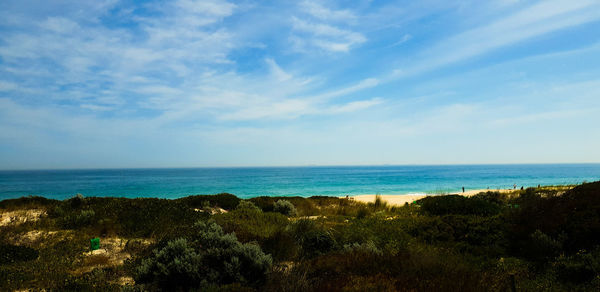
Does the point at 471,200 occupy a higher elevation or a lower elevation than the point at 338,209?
higher

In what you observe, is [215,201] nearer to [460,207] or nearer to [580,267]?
[460,207]

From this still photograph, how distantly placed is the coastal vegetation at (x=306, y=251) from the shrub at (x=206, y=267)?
0.07 ft

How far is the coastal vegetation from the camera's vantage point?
18.2 ft

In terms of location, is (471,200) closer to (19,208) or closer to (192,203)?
(192,203)

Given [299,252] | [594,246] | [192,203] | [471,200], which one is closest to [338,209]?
[471,200]

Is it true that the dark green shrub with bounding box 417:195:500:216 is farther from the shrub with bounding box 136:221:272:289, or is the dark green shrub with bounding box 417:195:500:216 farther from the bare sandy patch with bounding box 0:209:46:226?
the bare sandy patch with bounding box 0:209:46:226

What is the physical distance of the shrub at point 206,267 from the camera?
19.6 ft

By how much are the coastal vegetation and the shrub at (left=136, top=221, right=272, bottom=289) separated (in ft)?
0.07

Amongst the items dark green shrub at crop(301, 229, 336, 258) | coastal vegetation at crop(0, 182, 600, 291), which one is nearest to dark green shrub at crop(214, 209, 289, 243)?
coastal vegetation at crop(0, 182, 600, 291)

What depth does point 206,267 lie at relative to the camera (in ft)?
20.6

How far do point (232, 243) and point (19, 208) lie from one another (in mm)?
16418

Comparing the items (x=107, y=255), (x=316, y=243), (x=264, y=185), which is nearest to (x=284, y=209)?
(x=316, y=243)

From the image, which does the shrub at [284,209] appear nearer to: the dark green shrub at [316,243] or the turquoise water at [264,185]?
the dark green shrub at [316,243]

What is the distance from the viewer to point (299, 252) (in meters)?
8.38
